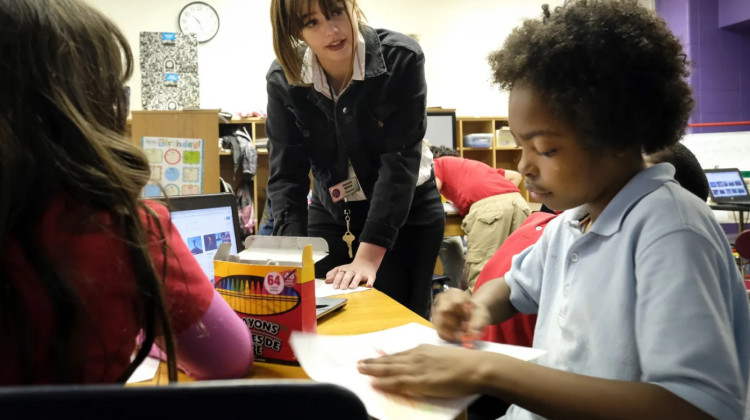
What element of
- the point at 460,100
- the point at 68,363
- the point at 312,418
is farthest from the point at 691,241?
the point at 460,100

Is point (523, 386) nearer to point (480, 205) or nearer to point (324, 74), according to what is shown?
point (324, 74)

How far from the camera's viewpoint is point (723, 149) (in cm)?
572

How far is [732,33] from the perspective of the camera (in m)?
6.76

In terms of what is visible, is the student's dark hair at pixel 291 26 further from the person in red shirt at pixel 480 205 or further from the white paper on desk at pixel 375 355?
the person in red shirt at pixel 480 205

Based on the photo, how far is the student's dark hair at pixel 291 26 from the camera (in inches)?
57.4

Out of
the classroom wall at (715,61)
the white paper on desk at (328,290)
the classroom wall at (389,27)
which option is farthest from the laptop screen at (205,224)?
the classroom wall at (715,61)

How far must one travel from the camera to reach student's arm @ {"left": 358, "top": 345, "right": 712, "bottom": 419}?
0.64m

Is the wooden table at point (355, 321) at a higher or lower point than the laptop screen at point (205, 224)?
lower

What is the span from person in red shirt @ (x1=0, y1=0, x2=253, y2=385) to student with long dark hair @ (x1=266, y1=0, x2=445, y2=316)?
0.92 metres

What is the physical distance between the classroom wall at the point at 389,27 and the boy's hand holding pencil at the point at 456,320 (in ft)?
16.9

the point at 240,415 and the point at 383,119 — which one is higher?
the point at 383,119

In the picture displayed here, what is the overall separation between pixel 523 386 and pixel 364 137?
1.09 meters

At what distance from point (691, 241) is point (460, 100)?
21.8 feet

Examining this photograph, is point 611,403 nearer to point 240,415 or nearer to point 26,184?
point 240,415
